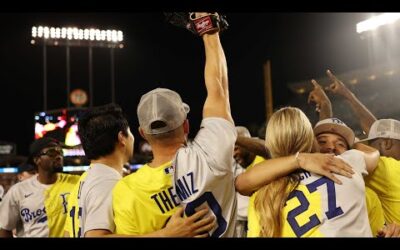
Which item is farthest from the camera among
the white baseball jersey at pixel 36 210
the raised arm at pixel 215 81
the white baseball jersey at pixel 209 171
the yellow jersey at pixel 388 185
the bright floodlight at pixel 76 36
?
the bright floodlight at pixel 76 36

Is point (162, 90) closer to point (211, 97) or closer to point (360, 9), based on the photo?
point (211, 97)

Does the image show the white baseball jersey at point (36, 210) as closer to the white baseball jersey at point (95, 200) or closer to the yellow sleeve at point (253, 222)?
the white baseball jersey at point (95, 200)

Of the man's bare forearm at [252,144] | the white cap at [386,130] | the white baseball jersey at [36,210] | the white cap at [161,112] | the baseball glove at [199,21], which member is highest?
the baseball glove at [199,21]

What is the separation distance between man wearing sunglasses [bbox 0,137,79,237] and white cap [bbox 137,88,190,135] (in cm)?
304

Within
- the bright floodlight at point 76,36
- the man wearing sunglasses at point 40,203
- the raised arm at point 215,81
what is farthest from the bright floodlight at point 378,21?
the raised arm at point 215,81

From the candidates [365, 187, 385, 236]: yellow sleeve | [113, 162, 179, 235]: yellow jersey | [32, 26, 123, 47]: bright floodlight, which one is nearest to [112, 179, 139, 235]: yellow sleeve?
[113, 162, 179, 235]: yellow jersey

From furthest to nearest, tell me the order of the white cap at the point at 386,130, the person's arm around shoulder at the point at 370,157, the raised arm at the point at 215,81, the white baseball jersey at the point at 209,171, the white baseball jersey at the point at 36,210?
1. the white baseball jersey at the point at 36,210
2. the white cap at the point at 386,130
3. the person's arm around shoulder at the point at 370,157
4. the raised arm at the point at 215,81
5. the white baseball jersey at the point at 209,171

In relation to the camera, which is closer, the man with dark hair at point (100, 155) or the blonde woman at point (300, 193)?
the blonde woman at point (300, 193)

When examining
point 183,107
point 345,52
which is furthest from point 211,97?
point 345,52

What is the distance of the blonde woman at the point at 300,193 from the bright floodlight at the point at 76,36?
2330cm

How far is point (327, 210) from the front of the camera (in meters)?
2.63

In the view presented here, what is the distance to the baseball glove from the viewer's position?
302 cm

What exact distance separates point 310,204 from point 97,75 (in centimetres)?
4584

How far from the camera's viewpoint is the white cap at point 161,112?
2.90 metres
